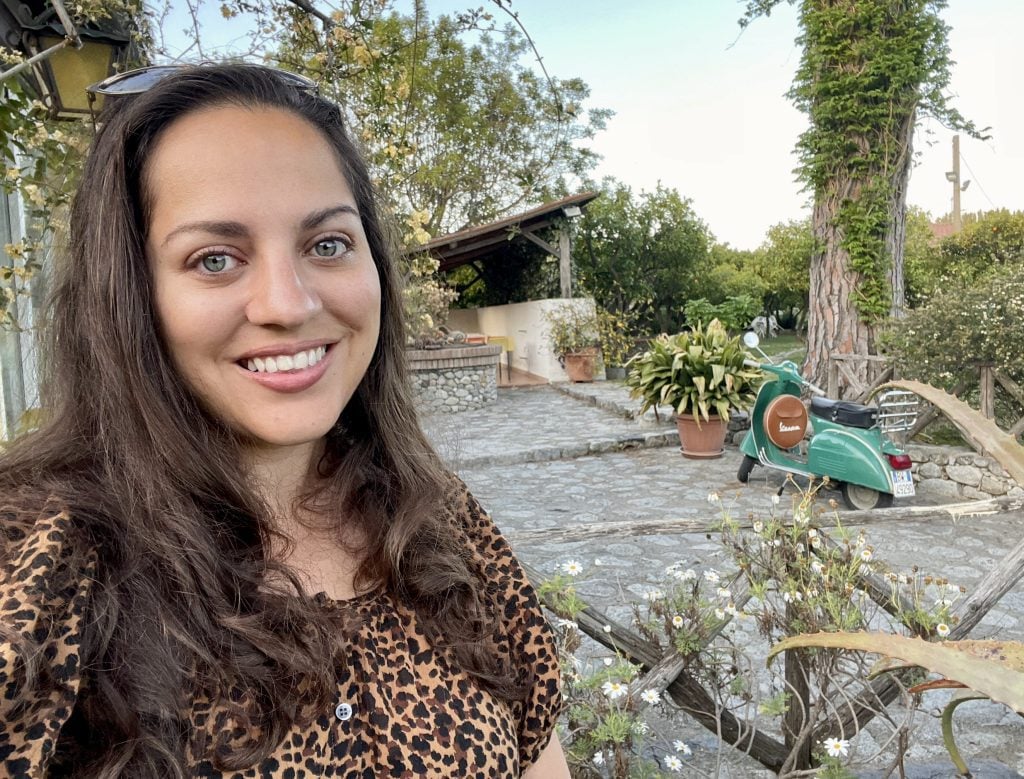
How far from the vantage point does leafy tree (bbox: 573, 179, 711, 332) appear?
1605cm

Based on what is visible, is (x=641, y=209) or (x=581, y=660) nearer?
Result: (x=581, y=660)

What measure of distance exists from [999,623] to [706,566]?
1482 mm

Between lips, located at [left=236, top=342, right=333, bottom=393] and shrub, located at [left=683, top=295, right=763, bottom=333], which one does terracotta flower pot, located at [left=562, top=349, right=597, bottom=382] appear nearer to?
shrub, located at [left=683, top=295, right=763, bottom=333]

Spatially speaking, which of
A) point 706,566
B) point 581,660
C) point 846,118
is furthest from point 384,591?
point 846,118

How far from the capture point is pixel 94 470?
0.96 m

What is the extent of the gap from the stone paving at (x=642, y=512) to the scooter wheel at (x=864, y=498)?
0.23 metres

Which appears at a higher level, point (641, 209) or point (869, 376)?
point (641, 209)

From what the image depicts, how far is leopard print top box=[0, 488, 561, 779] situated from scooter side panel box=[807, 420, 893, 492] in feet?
14.5

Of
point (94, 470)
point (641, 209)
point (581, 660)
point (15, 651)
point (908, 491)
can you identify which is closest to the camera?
point (15, 651)

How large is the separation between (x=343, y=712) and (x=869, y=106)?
861cm

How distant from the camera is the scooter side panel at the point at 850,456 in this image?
5109mm

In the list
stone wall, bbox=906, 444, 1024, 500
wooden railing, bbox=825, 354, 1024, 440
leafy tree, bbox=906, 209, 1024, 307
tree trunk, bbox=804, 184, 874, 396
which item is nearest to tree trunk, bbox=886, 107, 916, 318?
tree trunk, bbox=804, 184, 874, 396

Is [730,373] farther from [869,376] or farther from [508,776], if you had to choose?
[508,776]

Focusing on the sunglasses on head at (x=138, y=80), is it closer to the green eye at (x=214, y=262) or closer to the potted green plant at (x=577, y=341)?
the green eye at (x=214, y=262)
